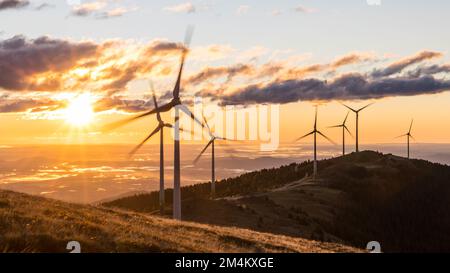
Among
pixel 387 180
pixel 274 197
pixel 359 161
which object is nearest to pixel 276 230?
pixel 274 197

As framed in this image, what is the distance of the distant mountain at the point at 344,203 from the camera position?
7788cm

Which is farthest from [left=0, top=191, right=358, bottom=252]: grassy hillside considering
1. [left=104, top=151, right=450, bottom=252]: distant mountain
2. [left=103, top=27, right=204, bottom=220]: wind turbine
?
[left=104, top=151, right=450, bottom=252]: distant mountain

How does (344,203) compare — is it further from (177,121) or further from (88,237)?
(88,237)

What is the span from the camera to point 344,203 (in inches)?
4446

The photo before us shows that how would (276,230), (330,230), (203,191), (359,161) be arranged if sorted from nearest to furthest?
(276,230)
(330,230)
(203,191)
(359,161)

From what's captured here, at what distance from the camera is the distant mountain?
77.9 meters

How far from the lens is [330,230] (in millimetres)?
88688

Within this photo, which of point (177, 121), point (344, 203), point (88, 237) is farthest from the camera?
point (344, 203)

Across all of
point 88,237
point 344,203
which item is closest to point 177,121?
point 88,237

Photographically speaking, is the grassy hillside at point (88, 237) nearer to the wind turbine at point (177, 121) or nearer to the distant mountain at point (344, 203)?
the wind turbine at point (177, 121)

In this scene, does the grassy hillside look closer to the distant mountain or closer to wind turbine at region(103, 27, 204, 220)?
wind turbine at region(103, 27, 204, 220)

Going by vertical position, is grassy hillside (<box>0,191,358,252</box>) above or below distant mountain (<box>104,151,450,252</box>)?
above

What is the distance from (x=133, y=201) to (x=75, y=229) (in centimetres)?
9120
